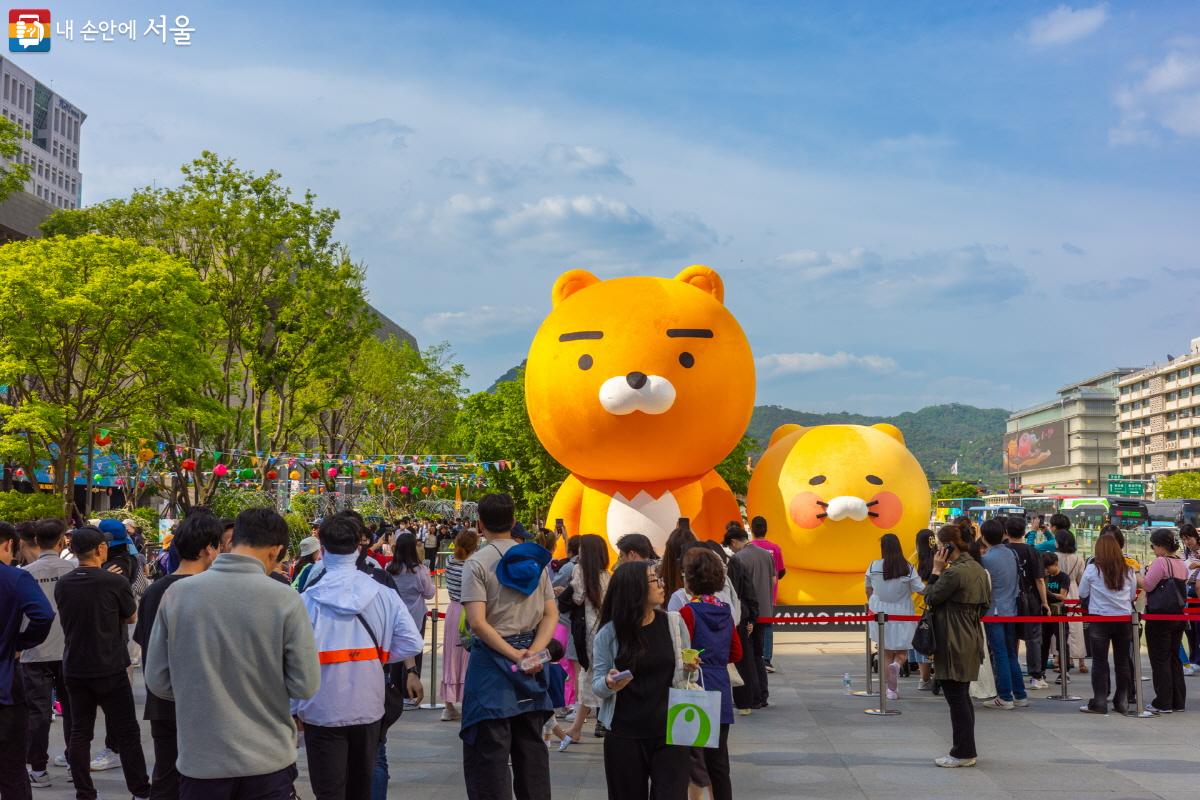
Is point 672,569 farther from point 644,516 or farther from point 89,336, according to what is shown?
point 89,336

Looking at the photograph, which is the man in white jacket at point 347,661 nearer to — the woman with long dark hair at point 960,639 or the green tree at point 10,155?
the woman with long dark hair at point 960,639

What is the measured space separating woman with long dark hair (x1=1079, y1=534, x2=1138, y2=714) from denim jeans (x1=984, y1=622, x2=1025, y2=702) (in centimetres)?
66

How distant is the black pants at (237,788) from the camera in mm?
4047

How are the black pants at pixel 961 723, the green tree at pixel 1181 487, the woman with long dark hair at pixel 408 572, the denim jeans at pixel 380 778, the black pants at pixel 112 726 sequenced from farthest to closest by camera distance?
the green tree at pixel 1181 487
the woman with long dark hair at pixel 408 572
the black pants at pixel 961 723
the black pants at pixel 112 726
the denim jeans at pixel 380 778

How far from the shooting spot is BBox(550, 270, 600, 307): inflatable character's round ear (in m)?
15.1

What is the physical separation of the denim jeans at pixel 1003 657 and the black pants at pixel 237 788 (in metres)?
7.89

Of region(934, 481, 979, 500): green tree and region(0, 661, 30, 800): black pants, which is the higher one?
region(934, 481, 979, 500): green tree

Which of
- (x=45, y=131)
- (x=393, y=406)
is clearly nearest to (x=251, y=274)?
(x=393, y=406)

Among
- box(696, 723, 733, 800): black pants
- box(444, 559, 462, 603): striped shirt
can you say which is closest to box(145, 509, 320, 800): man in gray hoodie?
box(696, 723, 733, 800): black pants

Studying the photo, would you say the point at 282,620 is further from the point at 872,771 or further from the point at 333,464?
the point at 333,464

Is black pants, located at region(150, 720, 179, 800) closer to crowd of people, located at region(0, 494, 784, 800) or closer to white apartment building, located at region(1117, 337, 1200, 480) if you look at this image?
crowd of people, located at region(0, 494, 784, 800)

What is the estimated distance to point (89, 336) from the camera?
25.1 metres

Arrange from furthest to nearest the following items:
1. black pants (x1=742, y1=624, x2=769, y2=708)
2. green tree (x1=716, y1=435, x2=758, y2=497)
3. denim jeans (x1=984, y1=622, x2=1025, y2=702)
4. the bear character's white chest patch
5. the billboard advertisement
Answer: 1. the billboard advertisement
2. green tree (x1=716, y1=435, x2=758, y2=497)
3. the bear character's white chest patch
4. denim jeans (x1=984, y1=622, x2=1025, y2=702)
5. black pants (x1=742, y1=624, x2=769, y2=708)

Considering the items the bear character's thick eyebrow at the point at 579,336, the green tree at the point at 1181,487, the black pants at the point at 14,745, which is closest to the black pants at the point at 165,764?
the black pants at the point at 14,745
